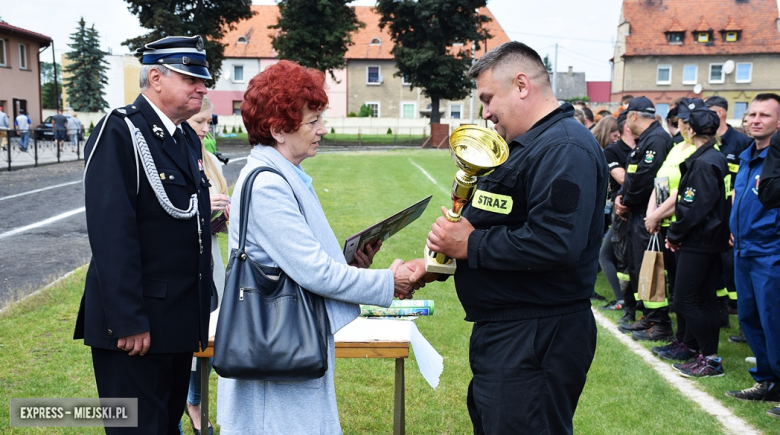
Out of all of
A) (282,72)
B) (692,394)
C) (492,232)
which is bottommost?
(692,394)

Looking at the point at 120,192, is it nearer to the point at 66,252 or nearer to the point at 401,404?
the point at 401,404

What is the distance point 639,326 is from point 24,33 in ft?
151

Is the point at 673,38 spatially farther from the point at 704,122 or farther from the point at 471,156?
the point at 471,156

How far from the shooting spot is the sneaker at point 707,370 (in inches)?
227

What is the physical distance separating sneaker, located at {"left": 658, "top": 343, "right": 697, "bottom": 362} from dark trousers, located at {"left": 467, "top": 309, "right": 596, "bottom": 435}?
3.87m

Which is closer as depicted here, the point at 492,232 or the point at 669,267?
the point at 492,232

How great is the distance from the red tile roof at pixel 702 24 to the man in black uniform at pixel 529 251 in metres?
65.2

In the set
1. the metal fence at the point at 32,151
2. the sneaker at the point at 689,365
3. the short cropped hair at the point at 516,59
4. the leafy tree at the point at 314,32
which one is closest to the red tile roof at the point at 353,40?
the leafy tree at the point at 314,32

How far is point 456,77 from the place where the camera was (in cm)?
4891

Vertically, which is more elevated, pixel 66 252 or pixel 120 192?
pixel 120 192

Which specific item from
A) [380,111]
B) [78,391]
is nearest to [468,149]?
[78,391]

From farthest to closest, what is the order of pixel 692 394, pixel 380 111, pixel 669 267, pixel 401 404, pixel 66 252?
pixel 380 111
pixel 66 252
pixel 669 267
pixel 692 394
pixel 401 404

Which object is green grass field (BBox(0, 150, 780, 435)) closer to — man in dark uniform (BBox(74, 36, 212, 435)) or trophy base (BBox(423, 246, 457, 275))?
man in dark uniform (BBox(74, 36, 212, 435))

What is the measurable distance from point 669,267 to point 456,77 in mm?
43665
